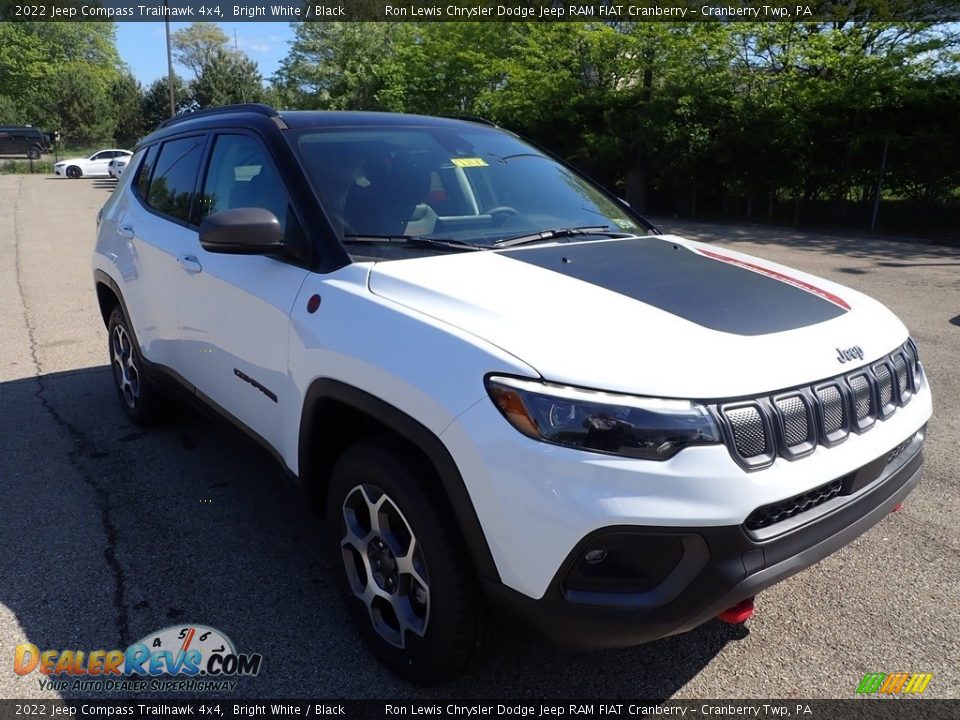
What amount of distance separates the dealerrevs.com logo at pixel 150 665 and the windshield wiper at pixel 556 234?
177 centimetres

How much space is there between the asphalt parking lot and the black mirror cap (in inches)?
37.9

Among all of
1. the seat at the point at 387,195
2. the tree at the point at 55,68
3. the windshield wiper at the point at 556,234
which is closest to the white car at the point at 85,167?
the tree at the point at 55,68

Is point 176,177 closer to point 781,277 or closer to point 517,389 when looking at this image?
point 517,389

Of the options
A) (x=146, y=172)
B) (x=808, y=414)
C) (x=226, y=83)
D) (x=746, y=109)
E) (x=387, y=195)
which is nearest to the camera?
(x=808, y=414)

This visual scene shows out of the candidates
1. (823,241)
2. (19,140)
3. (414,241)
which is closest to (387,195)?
(414,241)

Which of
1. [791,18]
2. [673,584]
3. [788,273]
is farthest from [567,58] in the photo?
[673,584]

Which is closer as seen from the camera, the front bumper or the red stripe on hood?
the front bumper

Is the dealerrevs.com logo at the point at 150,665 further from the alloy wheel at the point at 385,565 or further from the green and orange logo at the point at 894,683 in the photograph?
the green and orange logo at the point at 894,683

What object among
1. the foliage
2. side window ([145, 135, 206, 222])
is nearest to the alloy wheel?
side window ([145, 135, 206, 222])

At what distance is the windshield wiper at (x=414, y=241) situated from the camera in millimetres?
2807

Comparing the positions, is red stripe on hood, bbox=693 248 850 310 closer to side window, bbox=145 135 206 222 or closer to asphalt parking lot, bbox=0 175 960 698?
asphalt parking lot, bbox=0 175 960 698

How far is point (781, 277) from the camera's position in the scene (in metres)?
2.88

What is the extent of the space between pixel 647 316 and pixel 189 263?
2273mm

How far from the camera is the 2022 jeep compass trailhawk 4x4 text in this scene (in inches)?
75.4
